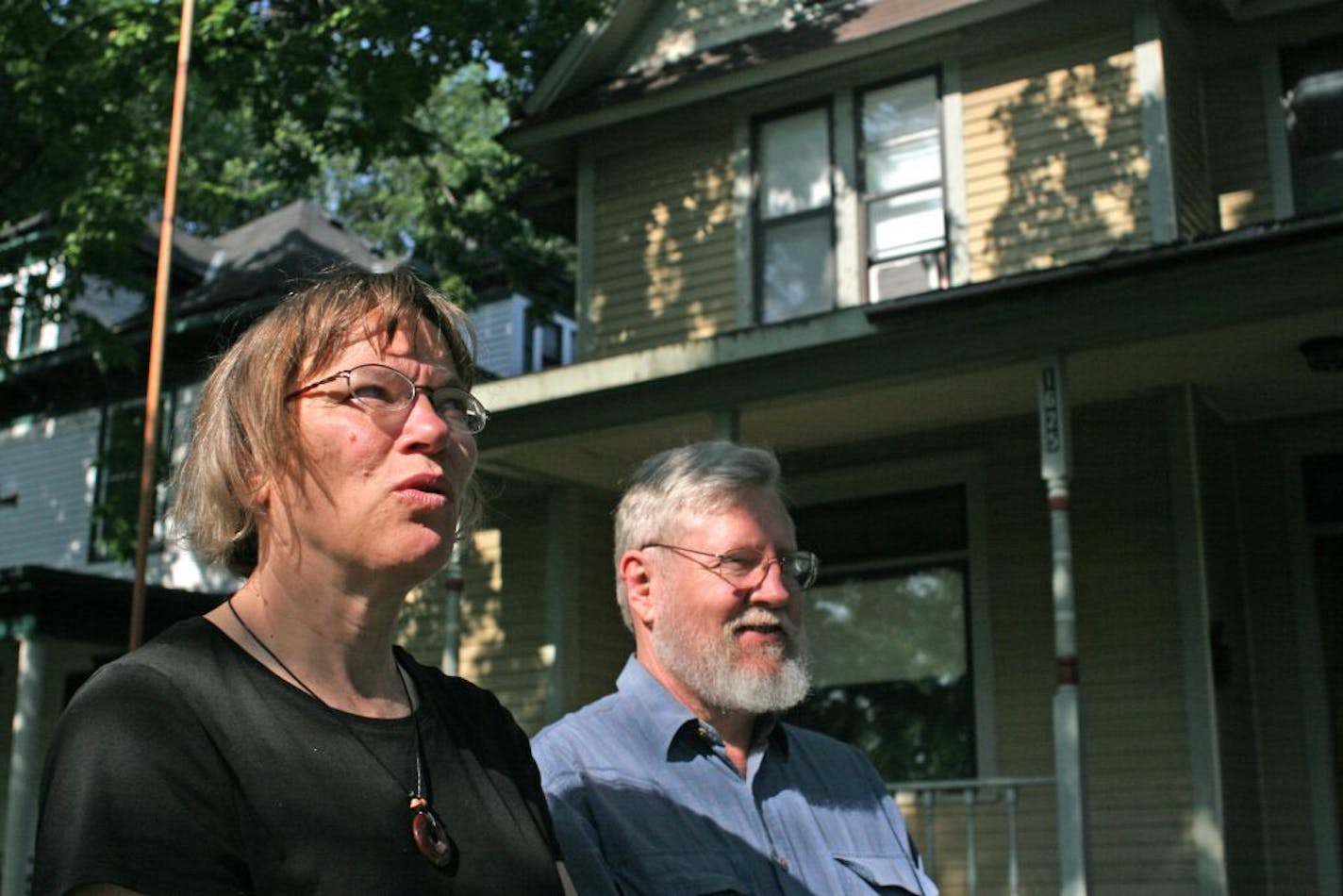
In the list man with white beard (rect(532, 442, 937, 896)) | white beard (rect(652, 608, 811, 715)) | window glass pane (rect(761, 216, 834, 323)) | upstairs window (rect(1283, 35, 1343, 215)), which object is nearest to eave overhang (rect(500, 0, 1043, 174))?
window glass pane (rect(761, 216, 834, 323))

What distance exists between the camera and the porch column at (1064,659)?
780 centimetres

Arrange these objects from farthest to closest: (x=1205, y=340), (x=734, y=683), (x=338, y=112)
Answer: (x=338, y=112) → (x=1205, y=340) → (x=734, y=683)

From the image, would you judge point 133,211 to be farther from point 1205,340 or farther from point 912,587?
point 1205,340

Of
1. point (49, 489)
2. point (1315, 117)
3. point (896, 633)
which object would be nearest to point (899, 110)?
point (1315, 117)

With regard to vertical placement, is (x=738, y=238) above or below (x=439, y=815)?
above

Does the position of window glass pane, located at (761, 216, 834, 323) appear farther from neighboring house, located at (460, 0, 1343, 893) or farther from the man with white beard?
the man with white beard

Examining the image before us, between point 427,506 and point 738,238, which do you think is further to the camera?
point 738,238

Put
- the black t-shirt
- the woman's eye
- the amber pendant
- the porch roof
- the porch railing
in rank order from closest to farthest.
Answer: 1. the black t-shirt
2. the amber pendant
3. the woman's eye
4. the porch railing
5. the porch roof

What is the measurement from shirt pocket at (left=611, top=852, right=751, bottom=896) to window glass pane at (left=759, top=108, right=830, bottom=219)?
31.2 feet

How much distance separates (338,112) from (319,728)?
18.0 m

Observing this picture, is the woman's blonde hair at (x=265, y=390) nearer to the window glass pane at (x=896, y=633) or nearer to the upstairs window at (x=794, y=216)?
the window glass pane at (x=896, y=633)

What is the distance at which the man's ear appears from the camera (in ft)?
11.1

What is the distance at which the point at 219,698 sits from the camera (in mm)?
1823

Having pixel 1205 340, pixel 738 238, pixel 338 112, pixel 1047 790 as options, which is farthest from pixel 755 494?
pixel 338 112
